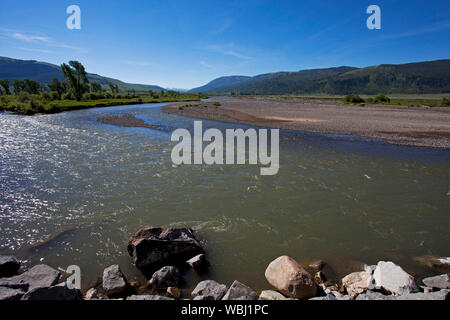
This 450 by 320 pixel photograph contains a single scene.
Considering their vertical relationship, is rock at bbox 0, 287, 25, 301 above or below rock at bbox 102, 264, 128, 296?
above

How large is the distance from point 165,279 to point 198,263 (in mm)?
1169

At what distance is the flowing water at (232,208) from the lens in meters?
8.03

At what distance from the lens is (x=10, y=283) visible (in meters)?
5.65

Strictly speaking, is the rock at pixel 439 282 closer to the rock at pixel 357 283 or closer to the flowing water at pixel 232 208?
the flowing water at pixel 232 208

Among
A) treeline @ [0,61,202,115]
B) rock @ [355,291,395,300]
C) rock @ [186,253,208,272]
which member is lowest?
rock @ [186,253,208,272]

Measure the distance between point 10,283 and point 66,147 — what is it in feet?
71.1

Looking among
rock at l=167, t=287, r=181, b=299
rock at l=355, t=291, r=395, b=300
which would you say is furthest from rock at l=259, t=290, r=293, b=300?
rock at l=167, t=287, r=181, b=299

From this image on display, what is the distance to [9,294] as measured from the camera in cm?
497

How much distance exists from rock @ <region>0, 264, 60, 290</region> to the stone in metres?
0.88

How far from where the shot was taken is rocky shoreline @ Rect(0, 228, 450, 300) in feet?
17.4

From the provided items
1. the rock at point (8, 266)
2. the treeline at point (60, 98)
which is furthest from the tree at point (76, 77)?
the rock at point (8, 266)

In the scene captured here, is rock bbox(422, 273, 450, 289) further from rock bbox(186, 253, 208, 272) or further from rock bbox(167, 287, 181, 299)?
rock bbox(167, 287, 181, 299)

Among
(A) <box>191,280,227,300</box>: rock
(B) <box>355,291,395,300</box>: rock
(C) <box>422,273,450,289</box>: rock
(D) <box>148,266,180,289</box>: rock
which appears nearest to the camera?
(B) <box>355,291,395,300</box>: rock

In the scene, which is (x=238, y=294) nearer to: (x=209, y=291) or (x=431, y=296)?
(x=209, y=291)
